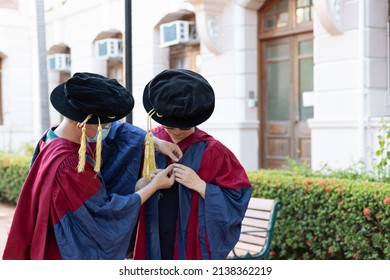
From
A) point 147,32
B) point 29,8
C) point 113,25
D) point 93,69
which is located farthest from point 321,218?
point 29,8

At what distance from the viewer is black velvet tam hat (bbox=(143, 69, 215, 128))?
2803mm

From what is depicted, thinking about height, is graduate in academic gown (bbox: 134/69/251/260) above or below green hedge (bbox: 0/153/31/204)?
above

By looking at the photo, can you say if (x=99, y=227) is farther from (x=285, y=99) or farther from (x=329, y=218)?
(x=285, y=99)

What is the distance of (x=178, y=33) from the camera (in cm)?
1053

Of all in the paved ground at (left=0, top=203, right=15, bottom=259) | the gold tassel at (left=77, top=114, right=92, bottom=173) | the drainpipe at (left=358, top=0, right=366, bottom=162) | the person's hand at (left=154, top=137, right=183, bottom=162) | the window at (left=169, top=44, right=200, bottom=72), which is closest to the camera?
the gold tassel at (left=77, top=114, right=92, bottom=173)

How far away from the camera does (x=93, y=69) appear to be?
13.6 meters

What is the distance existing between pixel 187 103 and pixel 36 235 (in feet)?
3.07

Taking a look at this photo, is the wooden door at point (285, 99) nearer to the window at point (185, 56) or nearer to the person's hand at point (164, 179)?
the window at point (185, 56)

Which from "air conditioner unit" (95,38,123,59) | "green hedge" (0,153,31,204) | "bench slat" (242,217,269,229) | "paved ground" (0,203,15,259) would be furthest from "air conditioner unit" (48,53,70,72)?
"bench slat" (242,217,269,229)

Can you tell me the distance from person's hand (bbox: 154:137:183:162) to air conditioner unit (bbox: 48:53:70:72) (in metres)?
12.4

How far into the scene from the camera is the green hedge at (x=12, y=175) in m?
9.97

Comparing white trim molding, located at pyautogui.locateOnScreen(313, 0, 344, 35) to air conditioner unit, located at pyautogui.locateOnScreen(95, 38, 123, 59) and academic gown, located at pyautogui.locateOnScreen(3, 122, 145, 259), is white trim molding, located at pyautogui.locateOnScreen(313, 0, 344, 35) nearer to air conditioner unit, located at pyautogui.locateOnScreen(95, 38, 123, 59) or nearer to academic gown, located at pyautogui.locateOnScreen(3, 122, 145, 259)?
academic gown, located at pyautogui.locateOnScreen(3, 122, 145, 259)

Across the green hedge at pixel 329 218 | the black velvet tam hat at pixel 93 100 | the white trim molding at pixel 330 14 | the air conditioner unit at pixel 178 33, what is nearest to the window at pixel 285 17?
the white trim molding at pixel 330 14

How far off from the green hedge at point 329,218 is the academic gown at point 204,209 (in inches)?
89.4
